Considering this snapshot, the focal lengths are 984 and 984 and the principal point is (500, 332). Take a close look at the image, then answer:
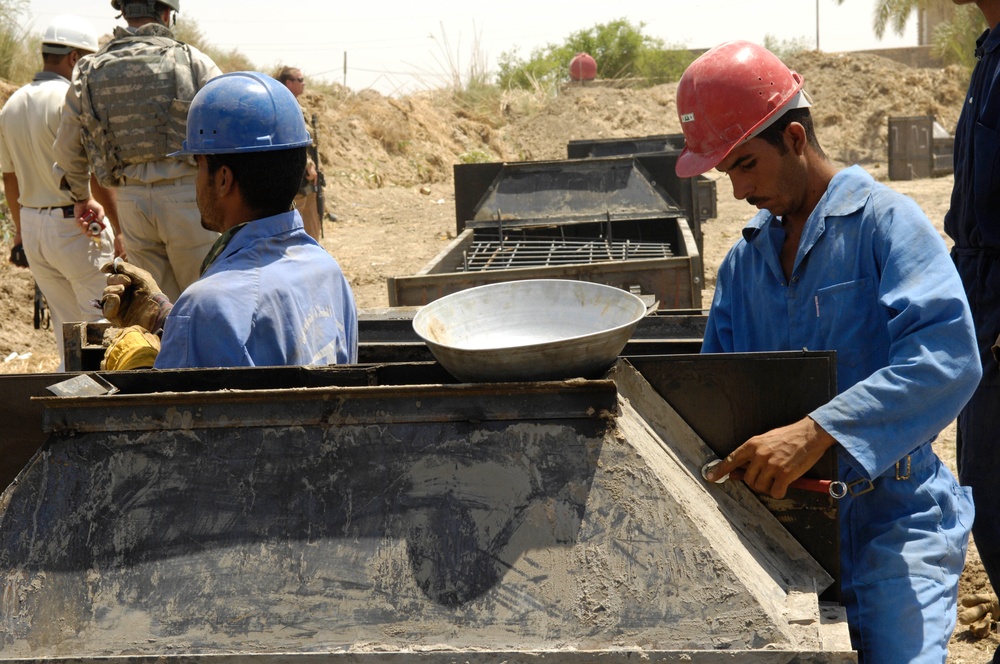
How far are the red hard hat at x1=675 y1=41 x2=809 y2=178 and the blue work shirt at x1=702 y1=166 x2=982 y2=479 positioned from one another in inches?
9.4

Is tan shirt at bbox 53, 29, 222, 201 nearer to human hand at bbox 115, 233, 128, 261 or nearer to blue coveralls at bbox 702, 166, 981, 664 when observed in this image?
human hand at bbox 115, 233, 128, 261

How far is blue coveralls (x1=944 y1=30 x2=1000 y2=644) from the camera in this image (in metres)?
2.89

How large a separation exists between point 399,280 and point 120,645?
12.7ft

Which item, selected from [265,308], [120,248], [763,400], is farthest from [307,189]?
[763,400]

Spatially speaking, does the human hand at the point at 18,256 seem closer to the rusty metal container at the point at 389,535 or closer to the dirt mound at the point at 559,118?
the rusty metal container at the point at 389,535

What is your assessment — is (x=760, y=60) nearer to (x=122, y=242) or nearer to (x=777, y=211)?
(x=777, y=211)

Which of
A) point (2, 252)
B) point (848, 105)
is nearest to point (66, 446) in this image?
point (2, 252)

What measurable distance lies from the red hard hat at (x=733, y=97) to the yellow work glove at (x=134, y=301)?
187 centimetres

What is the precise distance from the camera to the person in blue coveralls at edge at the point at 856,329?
195cm

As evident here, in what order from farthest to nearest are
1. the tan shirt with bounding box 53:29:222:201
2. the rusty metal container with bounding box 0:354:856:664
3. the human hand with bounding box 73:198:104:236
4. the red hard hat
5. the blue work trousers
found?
the human hand with bounding box 73:198:104:236, the tan shirt with bounding box 53:29:222:201, the red hard hat, the blue work trousers, the rusty metal container with bounding box 0:354:856:664

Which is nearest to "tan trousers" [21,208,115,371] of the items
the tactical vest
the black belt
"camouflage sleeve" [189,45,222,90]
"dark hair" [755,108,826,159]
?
the black belt

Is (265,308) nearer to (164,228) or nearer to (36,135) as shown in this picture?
(164,228)

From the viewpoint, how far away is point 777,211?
7.98ft

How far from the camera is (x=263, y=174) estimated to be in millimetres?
2557
